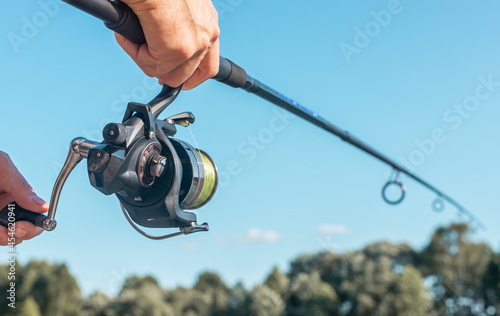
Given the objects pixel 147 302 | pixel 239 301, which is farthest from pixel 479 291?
pixel 147 302

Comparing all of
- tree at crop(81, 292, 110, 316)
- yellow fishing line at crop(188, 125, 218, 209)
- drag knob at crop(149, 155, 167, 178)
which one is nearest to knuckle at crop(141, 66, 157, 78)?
drag knob at crop(149, 155, 167, 178)

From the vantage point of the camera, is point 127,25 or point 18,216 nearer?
point 127,25

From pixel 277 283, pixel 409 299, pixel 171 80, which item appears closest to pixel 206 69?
pixel 171 80

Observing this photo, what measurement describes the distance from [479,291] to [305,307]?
10687mm

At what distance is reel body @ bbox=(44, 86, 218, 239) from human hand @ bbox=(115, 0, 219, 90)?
18 centimetres

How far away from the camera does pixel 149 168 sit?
5.27 ft

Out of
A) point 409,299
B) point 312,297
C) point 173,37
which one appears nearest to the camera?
point 173,37

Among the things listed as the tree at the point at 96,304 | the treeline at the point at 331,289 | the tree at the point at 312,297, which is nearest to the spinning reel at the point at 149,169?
the treeline at the point at 331,289

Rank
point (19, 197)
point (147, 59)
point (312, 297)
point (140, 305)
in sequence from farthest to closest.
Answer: point (140, 305), point (312, 297), point (19, 197), point (147, 59)

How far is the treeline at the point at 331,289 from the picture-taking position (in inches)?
1238

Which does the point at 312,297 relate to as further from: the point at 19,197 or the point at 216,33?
the point at 216,33

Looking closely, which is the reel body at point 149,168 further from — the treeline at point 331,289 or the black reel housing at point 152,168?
the treeline at point 331,289

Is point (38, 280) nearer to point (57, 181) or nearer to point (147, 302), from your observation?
point (147, 302)

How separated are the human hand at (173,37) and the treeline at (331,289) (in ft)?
97.8
